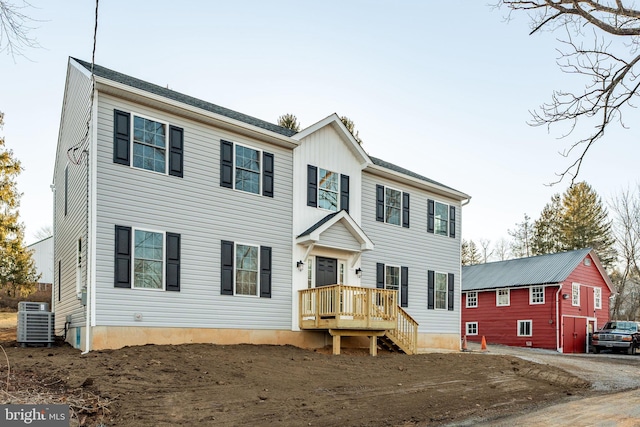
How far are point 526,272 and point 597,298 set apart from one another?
4.69 metres

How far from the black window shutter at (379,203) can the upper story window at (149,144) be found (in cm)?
800

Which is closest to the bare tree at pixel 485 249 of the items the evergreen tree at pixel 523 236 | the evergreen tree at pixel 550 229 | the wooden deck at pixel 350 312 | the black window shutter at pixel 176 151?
the evergreen tree at pixel 523 236

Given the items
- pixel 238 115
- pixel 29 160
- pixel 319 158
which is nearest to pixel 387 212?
pixel 319 158

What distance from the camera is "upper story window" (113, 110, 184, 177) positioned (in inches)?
514

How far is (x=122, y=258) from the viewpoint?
12781 millimetres

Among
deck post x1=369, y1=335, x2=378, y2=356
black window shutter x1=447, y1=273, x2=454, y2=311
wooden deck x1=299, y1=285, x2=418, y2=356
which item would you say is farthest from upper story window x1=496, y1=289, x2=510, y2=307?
deck post x1=369, y1=335, x2=378, y2=356

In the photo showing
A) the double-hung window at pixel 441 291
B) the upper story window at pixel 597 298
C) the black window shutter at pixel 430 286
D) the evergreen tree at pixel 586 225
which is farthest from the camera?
the evergreen tree at pixel 586 225

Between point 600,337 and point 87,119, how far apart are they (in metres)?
26.0

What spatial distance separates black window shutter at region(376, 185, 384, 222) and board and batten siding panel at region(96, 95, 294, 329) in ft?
13.0

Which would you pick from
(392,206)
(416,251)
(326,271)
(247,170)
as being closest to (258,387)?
(247,170)

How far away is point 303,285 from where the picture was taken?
16.5 meters

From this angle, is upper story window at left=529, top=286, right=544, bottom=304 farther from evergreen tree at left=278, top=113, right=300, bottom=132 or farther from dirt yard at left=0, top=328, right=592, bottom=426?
evergreen tree at left=278, top=113, right=300, bottom=132

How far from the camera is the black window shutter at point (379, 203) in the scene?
63.3ft

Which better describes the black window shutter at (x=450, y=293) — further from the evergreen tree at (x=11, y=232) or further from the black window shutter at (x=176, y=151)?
the evergreen tree at (x=11, y=232)
